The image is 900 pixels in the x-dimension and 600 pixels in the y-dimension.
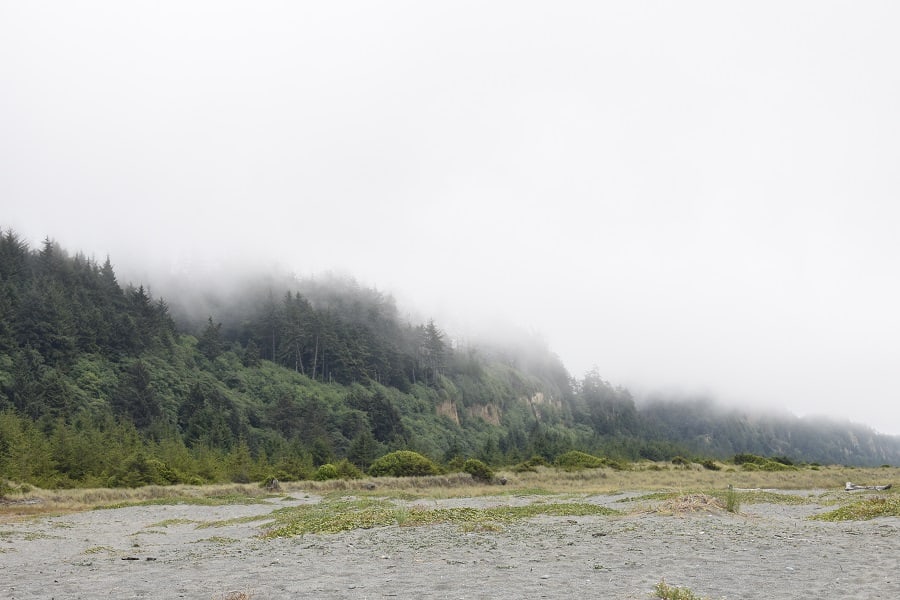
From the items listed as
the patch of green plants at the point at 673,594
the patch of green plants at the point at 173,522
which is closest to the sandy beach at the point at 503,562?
the patch of green plants at the point at 673,594

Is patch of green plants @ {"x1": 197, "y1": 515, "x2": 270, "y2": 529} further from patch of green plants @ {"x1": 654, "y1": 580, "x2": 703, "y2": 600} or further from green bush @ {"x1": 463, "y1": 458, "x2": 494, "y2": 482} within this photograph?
green bush @ {"x1": 463, "y1": 458, "x2": 494, "y2": 482}

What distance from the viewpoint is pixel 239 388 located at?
95.9 meters

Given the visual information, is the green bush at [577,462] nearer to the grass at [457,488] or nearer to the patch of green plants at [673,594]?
the grass at [457,488]

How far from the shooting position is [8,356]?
72.8 metres

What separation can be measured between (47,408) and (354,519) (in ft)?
190

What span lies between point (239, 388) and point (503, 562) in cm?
9032

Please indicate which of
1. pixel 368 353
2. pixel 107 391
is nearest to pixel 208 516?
pixel 107 391

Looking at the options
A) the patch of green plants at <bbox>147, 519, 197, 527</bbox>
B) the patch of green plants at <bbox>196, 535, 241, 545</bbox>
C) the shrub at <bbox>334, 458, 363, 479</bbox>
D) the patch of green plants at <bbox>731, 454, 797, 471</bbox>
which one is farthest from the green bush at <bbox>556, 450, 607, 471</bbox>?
the patch of green plants at <bbox>196, 535, 241, 545</bbox>

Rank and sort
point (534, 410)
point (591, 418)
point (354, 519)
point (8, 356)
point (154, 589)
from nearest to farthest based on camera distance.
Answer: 1. point (154, 589)
2. point (354, 519)
3. point (8, 356)
4. point (534, 410)
5. point (591, 418)

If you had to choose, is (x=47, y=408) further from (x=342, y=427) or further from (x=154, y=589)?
(x=154, y=589)

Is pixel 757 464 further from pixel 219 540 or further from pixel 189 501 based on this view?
pixel 219 540

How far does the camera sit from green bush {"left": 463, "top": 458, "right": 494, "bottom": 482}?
56844 mm

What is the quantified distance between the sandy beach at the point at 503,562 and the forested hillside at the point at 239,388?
37.0 meters

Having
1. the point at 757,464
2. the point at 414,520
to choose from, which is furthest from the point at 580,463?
the point at 414,520
